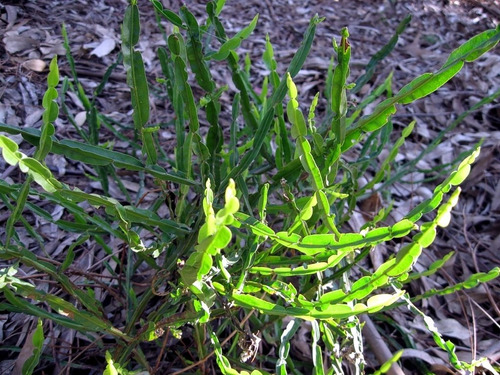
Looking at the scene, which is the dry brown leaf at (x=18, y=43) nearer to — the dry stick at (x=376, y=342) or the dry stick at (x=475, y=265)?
the dry stick at (x=376, y=342)

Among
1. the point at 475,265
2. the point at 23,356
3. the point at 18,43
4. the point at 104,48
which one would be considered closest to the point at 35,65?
the point at 18,43

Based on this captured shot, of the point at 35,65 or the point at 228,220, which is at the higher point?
the point at 228,220

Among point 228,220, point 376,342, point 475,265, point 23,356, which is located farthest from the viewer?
point 475,265

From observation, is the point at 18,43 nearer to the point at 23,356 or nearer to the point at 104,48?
the point at 104,48

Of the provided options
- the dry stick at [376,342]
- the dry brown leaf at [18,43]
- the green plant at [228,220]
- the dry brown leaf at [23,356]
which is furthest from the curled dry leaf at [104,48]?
the dry stick at [376,342]

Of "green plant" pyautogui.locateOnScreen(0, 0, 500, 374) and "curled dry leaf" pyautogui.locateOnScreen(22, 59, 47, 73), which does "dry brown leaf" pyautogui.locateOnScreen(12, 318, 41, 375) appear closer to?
"green plant" pyautogui.locateOnScreen(0, 0, 500, 374)

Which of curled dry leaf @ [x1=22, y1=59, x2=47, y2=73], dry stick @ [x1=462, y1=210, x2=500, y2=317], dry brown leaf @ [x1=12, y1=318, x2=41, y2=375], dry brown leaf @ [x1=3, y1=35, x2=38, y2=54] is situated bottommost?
dry brown leaf @ [x1=12, y1=318, x2=41, y2=375]

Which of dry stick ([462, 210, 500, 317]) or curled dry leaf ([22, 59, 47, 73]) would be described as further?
curled dry leaf ([22, 59, 47, 73])

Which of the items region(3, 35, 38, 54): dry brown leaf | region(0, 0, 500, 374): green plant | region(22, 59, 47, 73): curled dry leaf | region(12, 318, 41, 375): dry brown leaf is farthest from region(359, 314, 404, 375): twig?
region(3, 35, 38, 54): dry brown leaf

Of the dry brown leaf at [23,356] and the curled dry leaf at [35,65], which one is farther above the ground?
the curled dry leaf at [35,65]

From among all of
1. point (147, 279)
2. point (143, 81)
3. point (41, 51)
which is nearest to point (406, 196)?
point (147, 279)

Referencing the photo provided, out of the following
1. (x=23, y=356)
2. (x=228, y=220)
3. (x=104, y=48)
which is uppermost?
(x=228, y=220)
